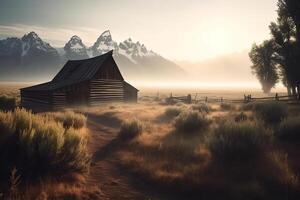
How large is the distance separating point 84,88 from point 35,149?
24.5m

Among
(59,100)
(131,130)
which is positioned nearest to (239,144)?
(131,130)

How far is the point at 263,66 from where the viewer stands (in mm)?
44594

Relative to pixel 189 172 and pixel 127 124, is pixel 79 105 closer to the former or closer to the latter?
pixel 127 124

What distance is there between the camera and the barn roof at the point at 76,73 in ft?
101

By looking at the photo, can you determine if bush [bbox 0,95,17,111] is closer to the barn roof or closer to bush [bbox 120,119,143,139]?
the barn roof

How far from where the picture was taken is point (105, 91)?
107 ft

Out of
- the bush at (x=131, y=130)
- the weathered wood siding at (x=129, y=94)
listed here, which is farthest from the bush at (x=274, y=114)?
the weathered wood siding at (x=129, y=94)

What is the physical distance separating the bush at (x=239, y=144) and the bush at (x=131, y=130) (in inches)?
191

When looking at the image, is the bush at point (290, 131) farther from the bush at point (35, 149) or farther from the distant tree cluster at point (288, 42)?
the distant tree cluster at point (288, 42)

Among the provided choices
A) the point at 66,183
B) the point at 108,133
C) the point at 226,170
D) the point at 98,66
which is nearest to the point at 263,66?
the point at 98,66

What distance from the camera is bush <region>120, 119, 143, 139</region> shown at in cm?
1265

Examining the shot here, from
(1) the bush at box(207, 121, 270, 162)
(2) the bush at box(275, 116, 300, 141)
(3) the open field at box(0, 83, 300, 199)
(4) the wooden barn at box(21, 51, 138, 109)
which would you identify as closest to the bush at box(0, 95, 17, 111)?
(4) the wooden barn at box(21, 51, 138, 109)

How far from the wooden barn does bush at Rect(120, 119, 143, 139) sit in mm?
17277

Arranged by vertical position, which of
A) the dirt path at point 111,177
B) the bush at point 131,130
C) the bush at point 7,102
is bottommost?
the dirt path at point 111,177
